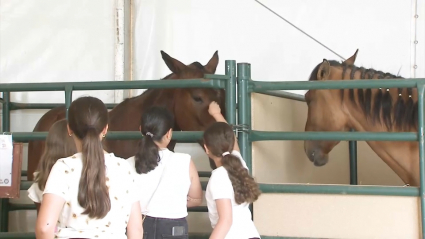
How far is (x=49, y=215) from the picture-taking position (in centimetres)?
167

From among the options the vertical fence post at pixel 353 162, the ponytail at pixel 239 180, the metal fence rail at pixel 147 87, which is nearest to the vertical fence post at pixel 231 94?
the metal fence rail at pixel 147 87

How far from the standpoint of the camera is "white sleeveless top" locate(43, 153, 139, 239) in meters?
1.71

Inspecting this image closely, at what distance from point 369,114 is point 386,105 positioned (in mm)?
111

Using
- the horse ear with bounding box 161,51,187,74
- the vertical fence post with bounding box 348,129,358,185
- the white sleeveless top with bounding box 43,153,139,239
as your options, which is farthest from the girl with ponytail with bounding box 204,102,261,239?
the vertical fence post with bounding box 348,129,358,185

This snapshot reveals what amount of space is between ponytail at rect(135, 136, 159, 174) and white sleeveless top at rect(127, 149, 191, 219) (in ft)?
0.09

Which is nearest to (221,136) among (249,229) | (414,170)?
(249,229)

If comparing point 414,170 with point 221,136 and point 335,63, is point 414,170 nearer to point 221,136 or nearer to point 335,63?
point 335,63

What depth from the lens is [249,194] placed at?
7.34 ft

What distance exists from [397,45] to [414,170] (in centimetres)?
178

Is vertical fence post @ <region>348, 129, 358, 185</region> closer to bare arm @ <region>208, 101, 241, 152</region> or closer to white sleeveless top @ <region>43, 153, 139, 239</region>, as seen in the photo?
bare arm @ <region>208, 101, 241, 152</region>

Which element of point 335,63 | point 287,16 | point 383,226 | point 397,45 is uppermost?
point 287,16

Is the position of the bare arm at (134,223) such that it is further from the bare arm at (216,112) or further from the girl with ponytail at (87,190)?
the bare arm at (216,112)

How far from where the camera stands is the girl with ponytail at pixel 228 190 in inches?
86.3

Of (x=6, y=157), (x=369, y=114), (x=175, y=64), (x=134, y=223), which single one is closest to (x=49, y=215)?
(x=134, y=223)
